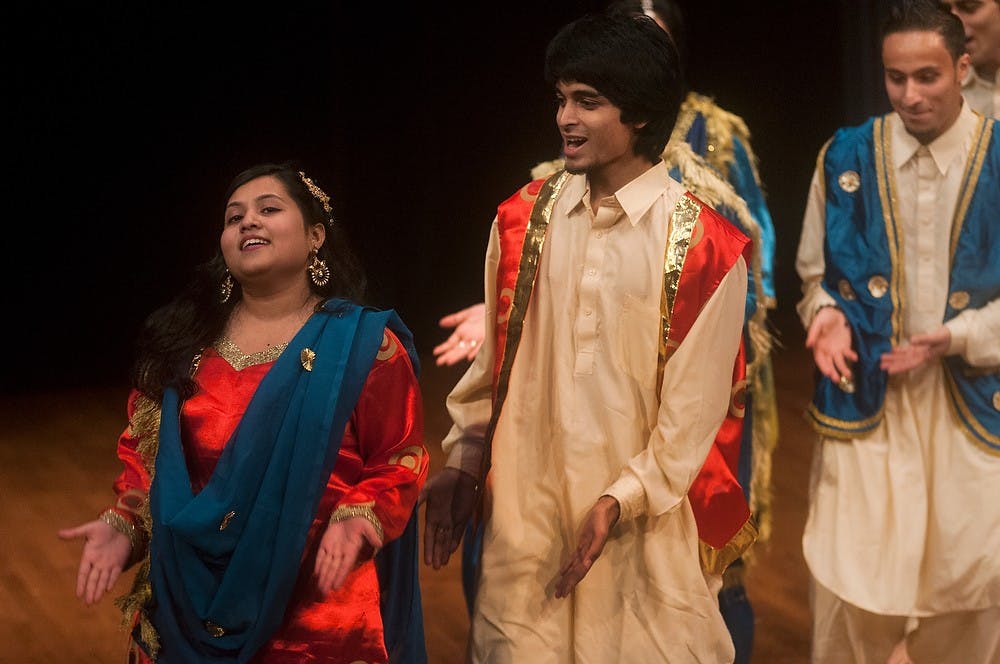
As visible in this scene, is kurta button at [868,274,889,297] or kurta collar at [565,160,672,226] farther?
kurta button at [868,274,889,297]

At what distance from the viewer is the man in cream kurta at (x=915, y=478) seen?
312 cm

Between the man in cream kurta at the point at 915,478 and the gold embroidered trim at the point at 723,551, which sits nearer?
the gold embroidered trim at the point at 723,551

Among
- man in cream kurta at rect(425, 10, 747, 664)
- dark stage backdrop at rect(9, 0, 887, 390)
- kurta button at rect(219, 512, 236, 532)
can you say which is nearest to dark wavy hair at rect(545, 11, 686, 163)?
man in cream kurta at rect(425, 10, 747, 664)

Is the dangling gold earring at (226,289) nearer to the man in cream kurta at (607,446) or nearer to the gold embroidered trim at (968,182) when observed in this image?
the man in cream kurta at (607,446)

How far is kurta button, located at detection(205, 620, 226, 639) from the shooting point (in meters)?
2.38

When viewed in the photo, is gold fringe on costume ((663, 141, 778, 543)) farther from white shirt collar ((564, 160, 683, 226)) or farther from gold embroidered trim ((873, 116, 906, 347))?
white shirt collar ((564, 160, 683, 226))

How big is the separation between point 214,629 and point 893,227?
1.64 metres

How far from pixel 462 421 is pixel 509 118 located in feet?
14.6

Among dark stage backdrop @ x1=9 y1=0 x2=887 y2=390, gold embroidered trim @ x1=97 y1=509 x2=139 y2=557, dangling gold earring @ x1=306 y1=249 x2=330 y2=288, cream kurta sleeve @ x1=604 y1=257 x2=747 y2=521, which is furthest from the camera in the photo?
dark stage backdrop @ x1=9 y1=0 x2=887 y2=390

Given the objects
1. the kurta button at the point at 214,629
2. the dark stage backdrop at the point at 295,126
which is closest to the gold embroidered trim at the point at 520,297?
the kurta button at the point at 214,629

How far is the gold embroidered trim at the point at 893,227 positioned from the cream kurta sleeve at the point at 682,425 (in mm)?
941

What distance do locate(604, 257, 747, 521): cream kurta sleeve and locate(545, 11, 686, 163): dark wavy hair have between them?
0.29 m

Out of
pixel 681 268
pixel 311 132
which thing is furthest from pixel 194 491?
pixel 311 132

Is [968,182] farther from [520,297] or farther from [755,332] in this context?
[520,297]
